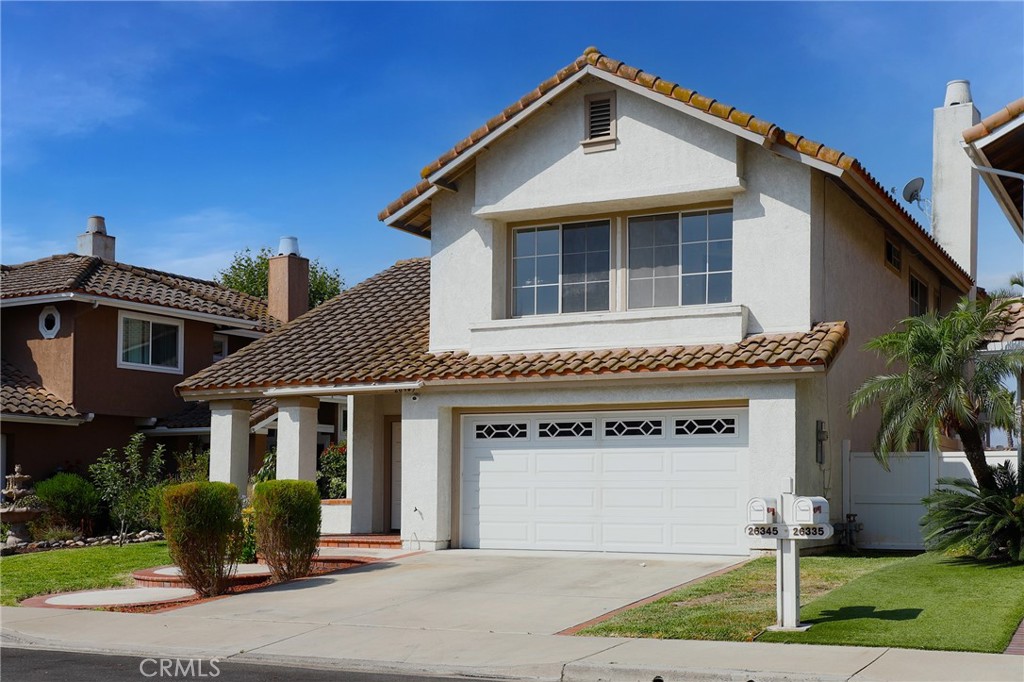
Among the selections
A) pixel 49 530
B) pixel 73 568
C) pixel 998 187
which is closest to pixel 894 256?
pixel 998 187

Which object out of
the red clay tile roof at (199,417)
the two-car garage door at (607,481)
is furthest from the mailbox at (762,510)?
the red clay tile roof at (199,417)

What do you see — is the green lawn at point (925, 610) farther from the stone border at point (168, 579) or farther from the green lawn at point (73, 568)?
the green lawn at point (73, 568)

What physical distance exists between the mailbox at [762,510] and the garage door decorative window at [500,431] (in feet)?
26.0

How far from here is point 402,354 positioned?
2105 centimetres

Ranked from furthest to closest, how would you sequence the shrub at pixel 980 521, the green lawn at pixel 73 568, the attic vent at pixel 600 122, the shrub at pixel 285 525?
the attic vent at pixel 600 122 < the green lawn at pixel 73 568 < the shrub at pixel 285 525 < the shrub at pixel 980 521

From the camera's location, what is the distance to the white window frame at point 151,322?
29.5m

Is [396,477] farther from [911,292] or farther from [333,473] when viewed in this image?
[911,292]

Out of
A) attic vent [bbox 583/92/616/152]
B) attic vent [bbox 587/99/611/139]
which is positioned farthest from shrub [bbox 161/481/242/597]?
attic vent [bbox 587/99/611/139]

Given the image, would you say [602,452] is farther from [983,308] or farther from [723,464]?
[983,308]

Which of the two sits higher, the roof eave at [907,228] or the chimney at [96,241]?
the chimney at [96,241]

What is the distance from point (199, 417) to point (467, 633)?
19078 mm

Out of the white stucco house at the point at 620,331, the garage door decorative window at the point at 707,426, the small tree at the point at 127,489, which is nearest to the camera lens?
the white stucco house at the point at 620,331

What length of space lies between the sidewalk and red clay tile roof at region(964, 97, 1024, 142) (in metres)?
6.13

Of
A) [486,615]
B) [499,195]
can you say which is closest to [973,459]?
A: [486,615]
